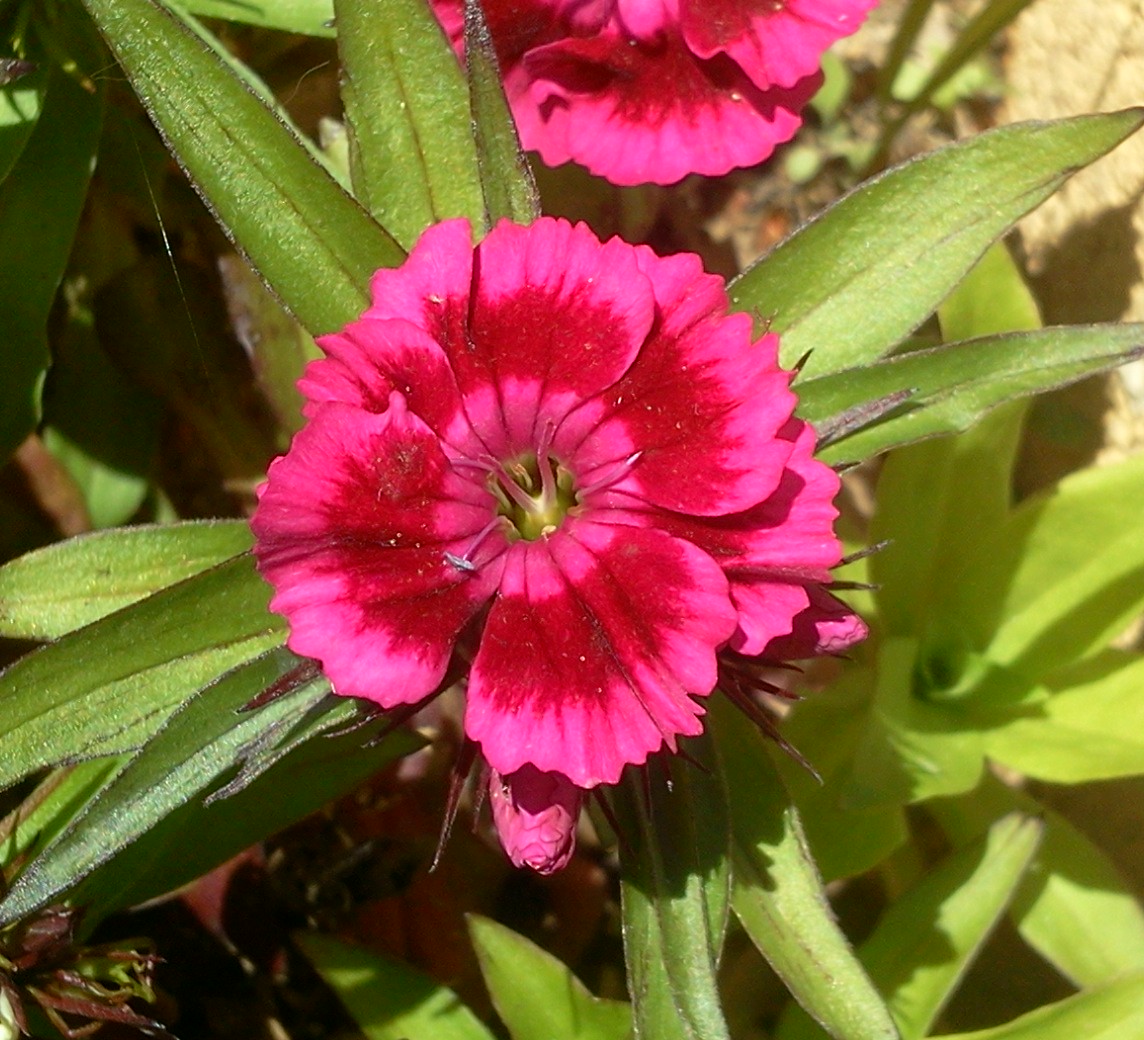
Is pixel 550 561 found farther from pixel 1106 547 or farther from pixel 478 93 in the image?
pixel 1106 547

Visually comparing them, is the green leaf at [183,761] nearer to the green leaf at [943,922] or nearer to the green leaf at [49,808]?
the green leaf at [49,808]

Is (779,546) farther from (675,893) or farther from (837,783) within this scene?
(837,783)

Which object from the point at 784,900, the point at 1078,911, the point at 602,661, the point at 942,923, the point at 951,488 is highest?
the point at 602,661

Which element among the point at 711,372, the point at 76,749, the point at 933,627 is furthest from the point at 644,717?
the point at 933,627

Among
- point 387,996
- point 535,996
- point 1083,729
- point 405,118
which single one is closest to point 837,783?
point 1083,729

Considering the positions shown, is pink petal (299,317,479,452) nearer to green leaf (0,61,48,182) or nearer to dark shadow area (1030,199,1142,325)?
green leaf (0,61,48,182)

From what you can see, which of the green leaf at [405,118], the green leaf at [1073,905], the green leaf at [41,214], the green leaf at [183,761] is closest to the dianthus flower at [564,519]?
the green leaf at [183,761]

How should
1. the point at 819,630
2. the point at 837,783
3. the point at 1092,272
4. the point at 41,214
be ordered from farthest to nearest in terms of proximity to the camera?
1. the point at 1092,272
2. the point at 837,783
3. the point at 41,214
4. the point at 819,630

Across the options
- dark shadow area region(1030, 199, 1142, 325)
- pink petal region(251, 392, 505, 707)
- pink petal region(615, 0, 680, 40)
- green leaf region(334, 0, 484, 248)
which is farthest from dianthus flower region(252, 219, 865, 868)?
dark shadow area region(1030, 199, 1142, 325)
